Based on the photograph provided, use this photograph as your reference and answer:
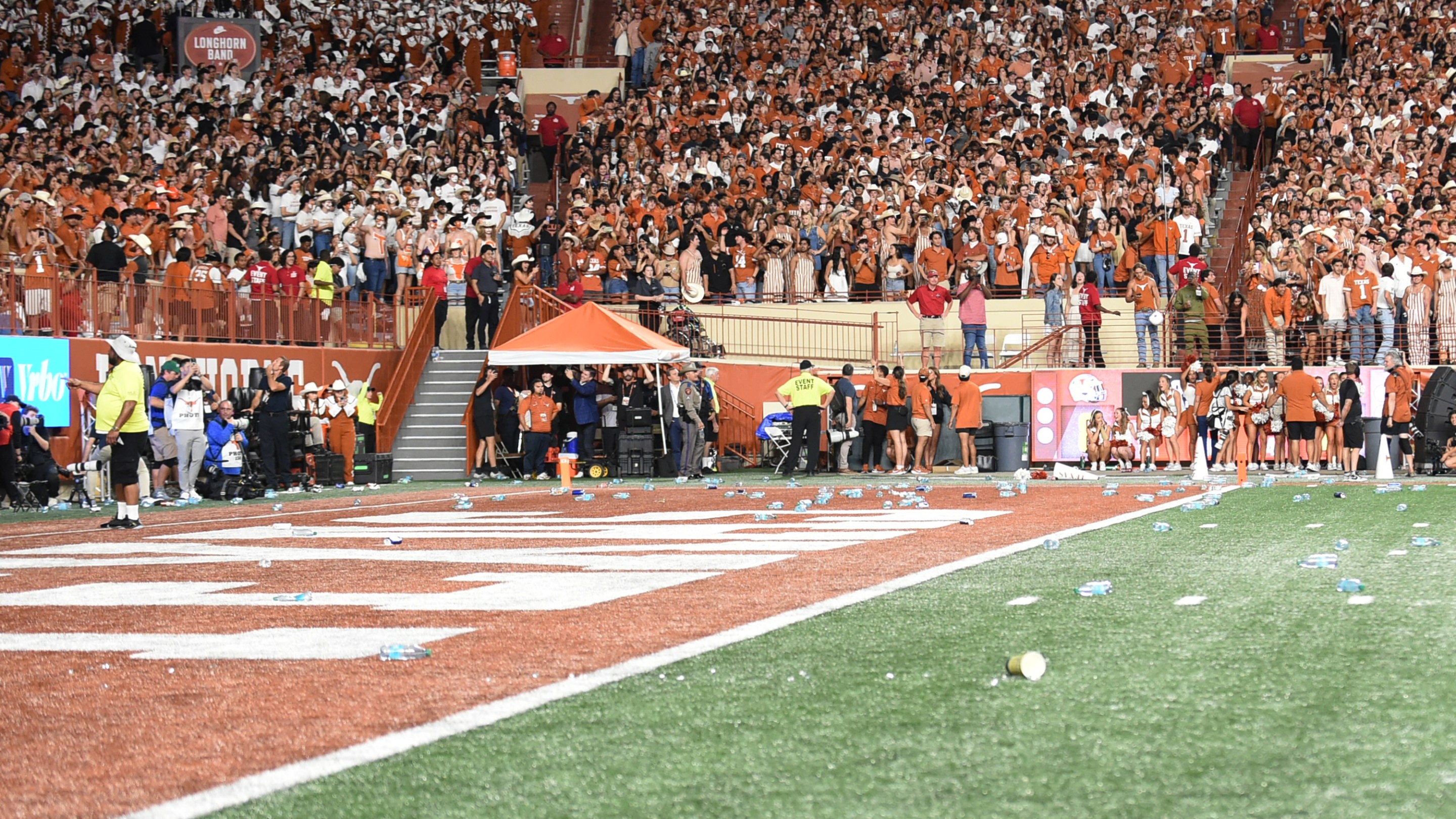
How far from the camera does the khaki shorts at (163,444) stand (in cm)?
1962

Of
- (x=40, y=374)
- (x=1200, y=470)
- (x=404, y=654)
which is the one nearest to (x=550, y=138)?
(x=40, y=374)

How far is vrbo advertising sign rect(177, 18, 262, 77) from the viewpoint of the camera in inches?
1485

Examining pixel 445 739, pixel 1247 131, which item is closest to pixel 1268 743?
pixel 445 739

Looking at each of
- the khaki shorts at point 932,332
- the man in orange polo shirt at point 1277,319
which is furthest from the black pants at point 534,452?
the man in orange polo shirt at point 1277,319

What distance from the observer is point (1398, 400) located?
73.2 feet

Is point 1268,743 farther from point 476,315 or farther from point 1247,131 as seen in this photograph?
point 1247,131

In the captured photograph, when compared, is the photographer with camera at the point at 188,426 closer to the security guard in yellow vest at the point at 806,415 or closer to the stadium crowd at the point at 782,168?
the stadium crowd at the point at 782,168

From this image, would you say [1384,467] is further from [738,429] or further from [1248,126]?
[1248,126]

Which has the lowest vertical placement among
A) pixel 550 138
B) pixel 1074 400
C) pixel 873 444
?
pixel 873 444

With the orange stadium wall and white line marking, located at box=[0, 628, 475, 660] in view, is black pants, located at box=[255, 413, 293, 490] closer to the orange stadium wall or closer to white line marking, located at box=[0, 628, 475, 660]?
the orange stadium wall

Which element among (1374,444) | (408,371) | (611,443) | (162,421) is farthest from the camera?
(408,371)

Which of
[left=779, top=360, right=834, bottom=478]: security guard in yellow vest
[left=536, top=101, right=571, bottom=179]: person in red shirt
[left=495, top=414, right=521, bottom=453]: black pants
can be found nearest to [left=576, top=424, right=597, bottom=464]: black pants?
[left=495, top=414, right=521, bottom=453]: black pants

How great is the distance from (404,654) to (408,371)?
20.6 m

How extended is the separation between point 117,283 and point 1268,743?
2073cm
